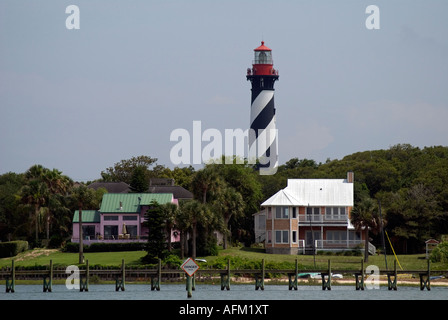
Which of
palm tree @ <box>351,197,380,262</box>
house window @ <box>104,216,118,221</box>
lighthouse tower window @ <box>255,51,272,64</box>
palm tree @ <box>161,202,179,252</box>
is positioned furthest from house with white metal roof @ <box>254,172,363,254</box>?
lighthouse tower window @ <box>255,51,272,64</box>

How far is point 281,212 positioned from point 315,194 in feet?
17.4

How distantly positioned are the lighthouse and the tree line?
29.1ft

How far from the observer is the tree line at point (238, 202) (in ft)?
308

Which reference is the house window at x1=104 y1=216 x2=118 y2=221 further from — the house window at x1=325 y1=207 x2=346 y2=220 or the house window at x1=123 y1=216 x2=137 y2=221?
the house window at x1=325 y1=207 x2=346 y2=220

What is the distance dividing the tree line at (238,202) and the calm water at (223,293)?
1200 centimetres

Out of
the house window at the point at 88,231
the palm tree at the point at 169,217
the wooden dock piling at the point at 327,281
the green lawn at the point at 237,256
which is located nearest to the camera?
the wooden dock piling at the point at 327,281

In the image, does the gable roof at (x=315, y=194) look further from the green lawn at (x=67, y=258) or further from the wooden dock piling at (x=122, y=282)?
the wooden dock piling at (x=122, y=282)

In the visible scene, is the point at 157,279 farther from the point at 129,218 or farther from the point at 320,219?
the point at 320,219

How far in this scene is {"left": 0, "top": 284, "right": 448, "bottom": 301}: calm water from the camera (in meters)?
71.4

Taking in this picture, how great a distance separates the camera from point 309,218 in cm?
10369

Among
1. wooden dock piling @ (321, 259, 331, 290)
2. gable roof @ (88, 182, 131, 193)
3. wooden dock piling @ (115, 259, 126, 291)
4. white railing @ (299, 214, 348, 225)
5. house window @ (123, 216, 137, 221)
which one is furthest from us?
gable roof @ (88, 182, 131, 193)

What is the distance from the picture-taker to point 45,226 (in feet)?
342

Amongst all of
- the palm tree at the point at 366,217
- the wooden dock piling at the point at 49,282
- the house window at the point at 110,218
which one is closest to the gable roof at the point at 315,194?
the palm tree at the point at 366,217
